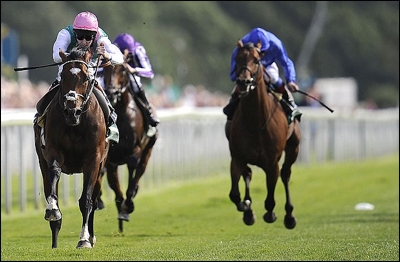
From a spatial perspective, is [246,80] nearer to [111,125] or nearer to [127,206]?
[111,125]

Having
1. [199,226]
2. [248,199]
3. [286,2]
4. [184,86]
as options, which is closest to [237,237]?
[248,199]

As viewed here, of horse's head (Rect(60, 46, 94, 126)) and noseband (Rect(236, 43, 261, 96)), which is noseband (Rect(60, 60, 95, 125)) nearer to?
horse's head (Rect(60, 46, 94, 126))

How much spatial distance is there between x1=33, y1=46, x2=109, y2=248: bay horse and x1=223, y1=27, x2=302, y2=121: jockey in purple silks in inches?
96.2

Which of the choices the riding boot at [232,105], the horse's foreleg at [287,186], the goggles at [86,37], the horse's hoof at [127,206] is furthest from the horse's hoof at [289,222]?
the goggles at [86,37]

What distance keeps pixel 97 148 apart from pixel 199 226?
5.25 meters

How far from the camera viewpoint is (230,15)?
2194 cm

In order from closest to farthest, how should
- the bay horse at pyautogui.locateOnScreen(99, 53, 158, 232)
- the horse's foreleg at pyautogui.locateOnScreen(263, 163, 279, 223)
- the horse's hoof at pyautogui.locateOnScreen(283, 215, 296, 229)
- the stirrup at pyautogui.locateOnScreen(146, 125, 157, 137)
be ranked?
1. the horse's foreleg at pyautogui.locateOnScreen(263, 163, 279, 223)
2. the bay horse at pyautogui.locateOnScreen(99, 53, 158, 232)
3. the horse's hoof at pyautogui.locateOnScreen(283, 215, 296, 229)
4. the stirrup at pyautogui.locateOnScreen(146, 125, 157, 137)

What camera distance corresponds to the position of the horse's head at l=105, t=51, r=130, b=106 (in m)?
13.9

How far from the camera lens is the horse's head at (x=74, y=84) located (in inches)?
397

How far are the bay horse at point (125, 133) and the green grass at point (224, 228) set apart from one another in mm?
466

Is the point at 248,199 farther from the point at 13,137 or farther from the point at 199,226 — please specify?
the point at 13,137

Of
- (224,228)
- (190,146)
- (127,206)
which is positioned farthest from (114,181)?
(190,146)

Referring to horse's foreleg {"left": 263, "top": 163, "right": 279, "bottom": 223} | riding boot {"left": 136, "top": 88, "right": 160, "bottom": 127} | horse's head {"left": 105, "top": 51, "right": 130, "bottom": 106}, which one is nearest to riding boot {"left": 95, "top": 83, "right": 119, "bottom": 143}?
horse's foreleg {"left": 263, "top": 163, "right": 279, "bottom": 223}

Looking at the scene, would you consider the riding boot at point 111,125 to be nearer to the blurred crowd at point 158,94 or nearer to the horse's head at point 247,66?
the horse's head at point 247,66
